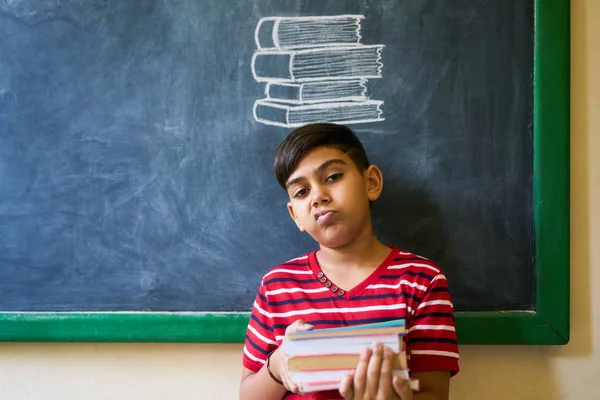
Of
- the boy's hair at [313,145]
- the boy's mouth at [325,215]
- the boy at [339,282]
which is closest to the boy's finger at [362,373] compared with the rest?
the boy at [339,282]

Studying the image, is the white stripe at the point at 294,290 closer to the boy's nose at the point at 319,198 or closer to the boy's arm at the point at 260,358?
the boy's arm at the point at 260,358

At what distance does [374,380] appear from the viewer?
75cm

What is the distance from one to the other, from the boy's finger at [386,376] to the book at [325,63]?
585mm

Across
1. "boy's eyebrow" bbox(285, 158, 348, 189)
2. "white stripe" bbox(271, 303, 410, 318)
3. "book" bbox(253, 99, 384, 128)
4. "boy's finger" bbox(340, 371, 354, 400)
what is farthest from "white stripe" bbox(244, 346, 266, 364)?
"book" bbox(253, 99, 384, 128)

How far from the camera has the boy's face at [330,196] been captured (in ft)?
2.93

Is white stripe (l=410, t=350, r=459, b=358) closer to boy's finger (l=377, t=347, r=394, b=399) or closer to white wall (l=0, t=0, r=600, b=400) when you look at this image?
boy's finger (l=377, t=347, r=394, b=399)

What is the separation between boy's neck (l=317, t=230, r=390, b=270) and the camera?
94 centimetres

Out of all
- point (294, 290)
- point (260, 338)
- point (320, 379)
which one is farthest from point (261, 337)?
point (320, 379)

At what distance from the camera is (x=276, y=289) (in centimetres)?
96

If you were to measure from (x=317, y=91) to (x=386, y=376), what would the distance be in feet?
1.96

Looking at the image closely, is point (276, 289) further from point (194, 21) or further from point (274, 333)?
point (194, 21)

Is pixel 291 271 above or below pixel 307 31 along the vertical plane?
below

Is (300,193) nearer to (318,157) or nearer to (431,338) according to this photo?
(318,157)

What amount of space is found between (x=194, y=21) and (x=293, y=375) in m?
0.77
